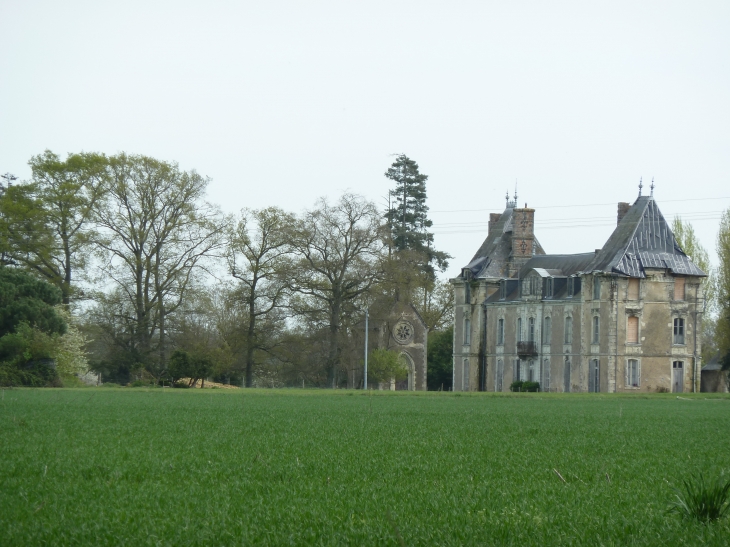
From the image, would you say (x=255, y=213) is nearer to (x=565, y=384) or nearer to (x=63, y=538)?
(x=565, y=384)

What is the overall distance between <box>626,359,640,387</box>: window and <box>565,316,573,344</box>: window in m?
4.34

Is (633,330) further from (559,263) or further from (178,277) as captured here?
(178,277)

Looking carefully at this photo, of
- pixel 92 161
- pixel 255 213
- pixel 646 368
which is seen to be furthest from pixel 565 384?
pixel 92 161

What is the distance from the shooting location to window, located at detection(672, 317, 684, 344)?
217 ft

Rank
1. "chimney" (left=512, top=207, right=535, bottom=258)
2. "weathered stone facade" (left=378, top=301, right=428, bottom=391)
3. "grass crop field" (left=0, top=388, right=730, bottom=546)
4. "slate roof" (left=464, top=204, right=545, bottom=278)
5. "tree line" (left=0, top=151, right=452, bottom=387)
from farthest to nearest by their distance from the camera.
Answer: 1. "weathered stone facade" (left=378, top=301, right=428, bottom=391)
2. "slate roof" (left=464, top=204, right=545, bottom=278)
3. "chimney" (left=512, top=207, right=535, bottom=258)
4. "tree line" (left=0, top=151, right=452, bottom=387)
5. "grass crop field" (left=0, top=388, right=730, bottom=546)

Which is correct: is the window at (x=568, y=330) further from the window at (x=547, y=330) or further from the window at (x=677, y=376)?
the window at (x=677, y=376)

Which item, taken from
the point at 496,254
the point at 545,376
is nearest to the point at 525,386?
the point at 545,376

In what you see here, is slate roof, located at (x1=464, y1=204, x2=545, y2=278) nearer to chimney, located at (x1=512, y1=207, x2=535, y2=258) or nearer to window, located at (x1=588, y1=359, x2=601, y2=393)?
chimney, located at (x1=512, y1=207, x2=535, y2=258)

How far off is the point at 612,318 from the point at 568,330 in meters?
4.24

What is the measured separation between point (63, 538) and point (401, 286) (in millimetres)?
57689

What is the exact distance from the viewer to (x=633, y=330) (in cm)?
6569

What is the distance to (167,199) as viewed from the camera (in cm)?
6212

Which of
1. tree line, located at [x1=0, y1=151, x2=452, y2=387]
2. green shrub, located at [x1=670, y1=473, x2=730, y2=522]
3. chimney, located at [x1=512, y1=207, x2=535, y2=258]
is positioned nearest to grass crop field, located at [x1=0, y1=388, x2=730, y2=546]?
green shrub, located at [x1=670, y1=473, x2=730, y2=522]

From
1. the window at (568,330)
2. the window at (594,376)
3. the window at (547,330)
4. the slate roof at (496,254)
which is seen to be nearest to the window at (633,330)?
the window at (594,376)
